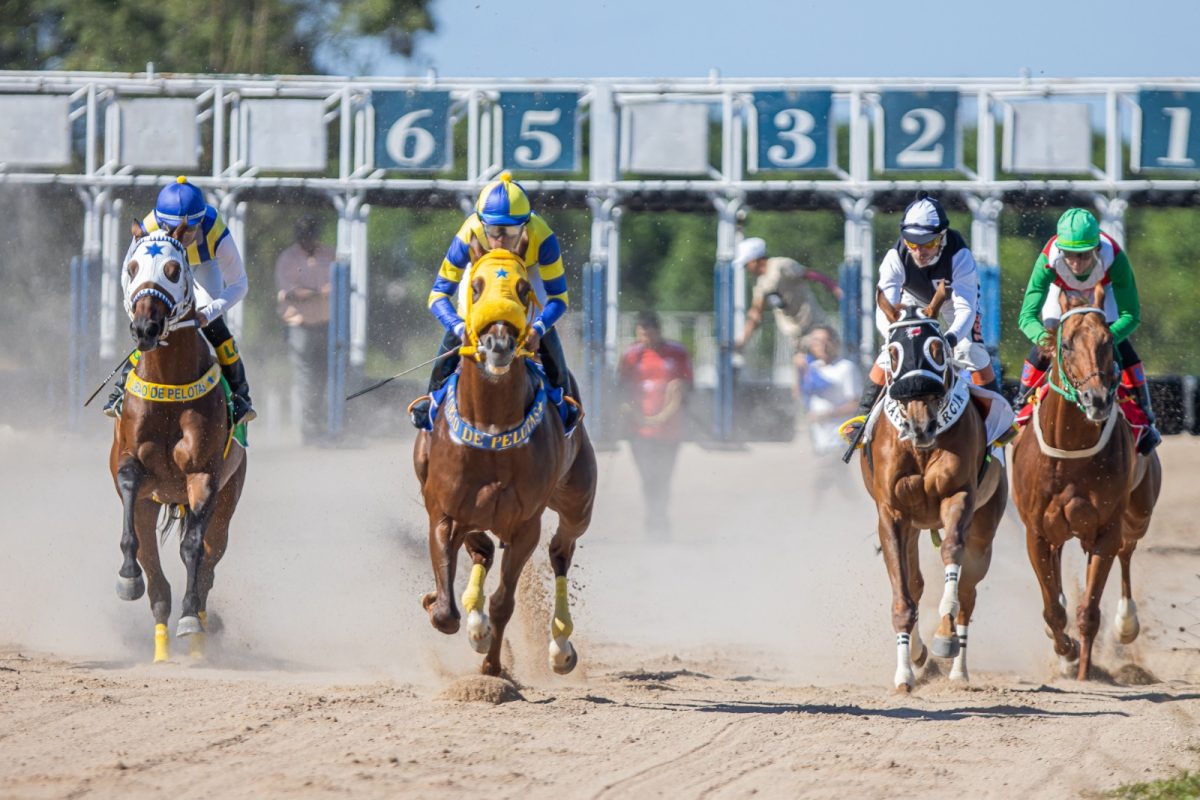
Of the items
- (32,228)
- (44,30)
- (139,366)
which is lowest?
(139,366)

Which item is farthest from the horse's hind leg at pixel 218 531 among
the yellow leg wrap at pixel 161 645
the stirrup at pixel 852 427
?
the stirrup at pixel 852 427

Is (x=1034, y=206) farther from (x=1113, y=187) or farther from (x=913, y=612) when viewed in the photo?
(x=913, y=612)

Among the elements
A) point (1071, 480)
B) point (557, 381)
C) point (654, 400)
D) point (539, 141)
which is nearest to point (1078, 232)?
point (1071, 480)

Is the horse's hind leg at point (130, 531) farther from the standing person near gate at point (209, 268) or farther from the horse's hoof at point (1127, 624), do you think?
the horse's hoof at point (1127, 624)

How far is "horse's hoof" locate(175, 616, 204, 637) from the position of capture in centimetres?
963

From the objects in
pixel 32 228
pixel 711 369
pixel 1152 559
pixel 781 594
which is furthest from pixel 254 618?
pixel 711 369

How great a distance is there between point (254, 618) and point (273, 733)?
15.5 feet

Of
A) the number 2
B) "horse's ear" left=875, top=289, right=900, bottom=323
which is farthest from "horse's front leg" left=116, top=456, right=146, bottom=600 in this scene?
the number 2

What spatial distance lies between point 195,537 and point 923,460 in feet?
13.6

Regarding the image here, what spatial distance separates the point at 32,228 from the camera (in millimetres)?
19422

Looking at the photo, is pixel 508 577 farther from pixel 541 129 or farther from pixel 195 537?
pixel 541 129

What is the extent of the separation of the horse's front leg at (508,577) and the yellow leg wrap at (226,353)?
2801 millimetres

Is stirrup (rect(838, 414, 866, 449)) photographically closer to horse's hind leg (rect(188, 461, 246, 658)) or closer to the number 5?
horse's hind leg (rect(188, 461, 246, 658))

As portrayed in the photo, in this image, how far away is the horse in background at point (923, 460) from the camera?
341 inches
